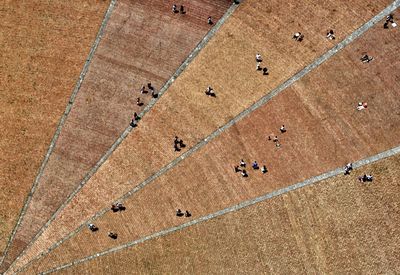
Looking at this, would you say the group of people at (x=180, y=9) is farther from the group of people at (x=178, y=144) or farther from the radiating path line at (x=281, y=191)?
the radiating path line at (x=281, y=191)

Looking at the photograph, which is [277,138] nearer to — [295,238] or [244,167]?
[244,167]

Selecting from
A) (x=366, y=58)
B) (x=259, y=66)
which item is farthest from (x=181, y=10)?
(x=366, y=58)

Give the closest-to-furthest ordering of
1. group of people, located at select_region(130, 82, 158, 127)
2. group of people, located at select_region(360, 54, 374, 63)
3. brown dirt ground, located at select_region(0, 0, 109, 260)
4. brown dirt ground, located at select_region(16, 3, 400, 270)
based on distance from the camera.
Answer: brown dirt ground, located at select_region(16, 3, 400, 270) < brown dirt ground, located at select_region(0, 0, 109, 260) < group of people, located at select_region(360, 54, 374, 63) < group of people, located at select_region(130, 82, 158, 127)

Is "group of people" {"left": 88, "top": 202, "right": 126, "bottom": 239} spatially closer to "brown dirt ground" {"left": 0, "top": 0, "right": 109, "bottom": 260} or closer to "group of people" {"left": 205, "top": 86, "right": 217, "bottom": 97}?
"brown dirt ground" {"left": 0, "top": 0, "right": 109, "bottom": 260}

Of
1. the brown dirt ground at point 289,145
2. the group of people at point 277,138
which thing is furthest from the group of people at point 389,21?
the group of people at point 277,138

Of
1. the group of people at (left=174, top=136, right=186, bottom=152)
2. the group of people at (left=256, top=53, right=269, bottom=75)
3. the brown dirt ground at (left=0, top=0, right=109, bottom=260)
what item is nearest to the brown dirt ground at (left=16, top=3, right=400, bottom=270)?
the group of people at (left=174, top=136, right=186, bottom=152)
